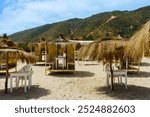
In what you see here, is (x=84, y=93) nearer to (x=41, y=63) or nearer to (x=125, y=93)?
(x=125, y=93)

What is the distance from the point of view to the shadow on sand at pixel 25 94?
9.26 metres

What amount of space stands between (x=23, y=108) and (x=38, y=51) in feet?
53.8

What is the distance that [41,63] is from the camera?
71.2 ft

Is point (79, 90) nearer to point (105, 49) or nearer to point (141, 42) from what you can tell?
point (105, 49)

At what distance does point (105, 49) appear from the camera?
9828 millimetres

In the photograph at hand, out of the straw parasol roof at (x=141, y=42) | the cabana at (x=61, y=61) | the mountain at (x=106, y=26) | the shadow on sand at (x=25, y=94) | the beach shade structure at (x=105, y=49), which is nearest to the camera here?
the straw parasol roof at (x=141, y=42)

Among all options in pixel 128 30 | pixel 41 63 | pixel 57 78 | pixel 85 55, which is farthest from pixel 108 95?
pixel 128 30

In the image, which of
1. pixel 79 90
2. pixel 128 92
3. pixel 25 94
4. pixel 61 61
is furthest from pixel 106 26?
pixel 25 94

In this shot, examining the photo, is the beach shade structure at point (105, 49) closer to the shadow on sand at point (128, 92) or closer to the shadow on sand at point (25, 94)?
the shadow on sand at point (128, 92)

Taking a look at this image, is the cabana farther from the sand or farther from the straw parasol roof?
the straw parasol roof

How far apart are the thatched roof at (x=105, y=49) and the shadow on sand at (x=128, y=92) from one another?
1064 millimetres

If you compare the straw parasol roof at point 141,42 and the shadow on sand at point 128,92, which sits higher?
the straw parasol roof at point 141,42

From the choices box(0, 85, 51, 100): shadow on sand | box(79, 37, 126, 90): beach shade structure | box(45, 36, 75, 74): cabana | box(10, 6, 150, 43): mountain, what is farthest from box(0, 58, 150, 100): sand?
box(10, 6, 150, 43): mountain

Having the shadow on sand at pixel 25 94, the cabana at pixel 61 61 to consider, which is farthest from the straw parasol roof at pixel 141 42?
the cabana at pixel 61 61
